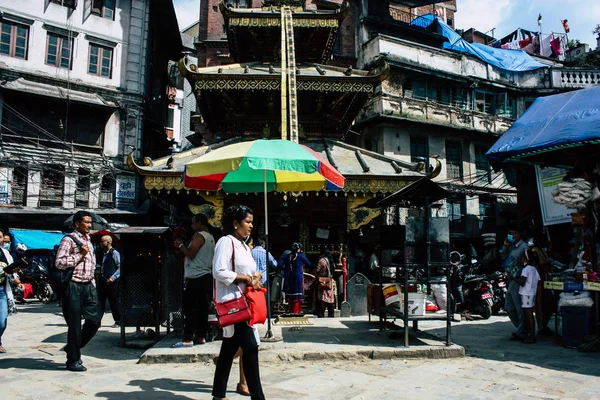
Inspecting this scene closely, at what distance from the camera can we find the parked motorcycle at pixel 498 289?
12781mm

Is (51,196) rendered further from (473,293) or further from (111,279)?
(473,293)

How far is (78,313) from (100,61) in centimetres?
2342

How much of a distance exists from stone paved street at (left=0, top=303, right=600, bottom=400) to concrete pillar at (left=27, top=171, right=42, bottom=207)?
1725 cm

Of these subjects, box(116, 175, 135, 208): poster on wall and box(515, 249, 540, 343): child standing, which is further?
box(116, 175, 135, 208): poster on wall

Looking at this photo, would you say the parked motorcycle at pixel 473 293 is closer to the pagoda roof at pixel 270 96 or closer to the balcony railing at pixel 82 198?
the pagoda roof at pixel 270 96

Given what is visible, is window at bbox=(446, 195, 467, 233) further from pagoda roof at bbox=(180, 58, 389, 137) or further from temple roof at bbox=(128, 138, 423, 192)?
temple roof at bbox=(128, 138, 423, 192)

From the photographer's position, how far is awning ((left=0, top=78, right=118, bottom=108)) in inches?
875

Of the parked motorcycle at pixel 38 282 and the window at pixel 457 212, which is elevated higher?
the window at pixel 457 212

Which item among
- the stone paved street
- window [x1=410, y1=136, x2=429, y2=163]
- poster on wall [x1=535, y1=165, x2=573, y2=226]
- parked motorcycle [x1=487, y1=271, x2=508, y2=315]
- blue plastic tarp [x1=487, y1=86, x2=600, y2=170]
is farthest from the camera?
window [x1=410, y1=136, x2=429, y2=163]

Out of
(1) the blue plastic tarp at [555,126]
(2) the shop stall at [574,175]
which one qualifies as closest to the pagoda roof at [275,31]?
(1) the blue plastic tarp at [555,126]

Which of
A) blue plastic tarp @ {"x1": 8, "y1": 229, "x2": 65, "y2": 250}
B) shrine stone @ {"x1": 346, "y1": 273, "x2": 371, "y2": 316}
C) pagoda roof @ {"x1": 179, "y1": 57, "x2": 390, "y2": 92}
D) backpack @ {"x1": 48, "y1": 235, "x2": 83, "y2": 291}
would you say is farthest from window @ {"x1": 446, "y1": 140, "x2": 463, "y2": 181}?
backpack @ {"x1": 48, "y1": 235, "x2": 83, "y2": 291}

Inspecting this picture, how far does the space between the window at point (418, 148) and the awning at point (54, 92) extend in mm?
16674

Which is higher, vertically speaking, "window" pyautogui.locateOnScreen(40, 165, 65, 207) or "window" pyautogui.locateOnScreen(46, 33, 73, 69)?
"window" pyautogui.locateOnScreen(46, 33, 73, 69)

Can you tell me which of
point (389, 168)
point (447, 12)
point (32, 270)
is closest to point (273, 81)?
point (389, 168)
